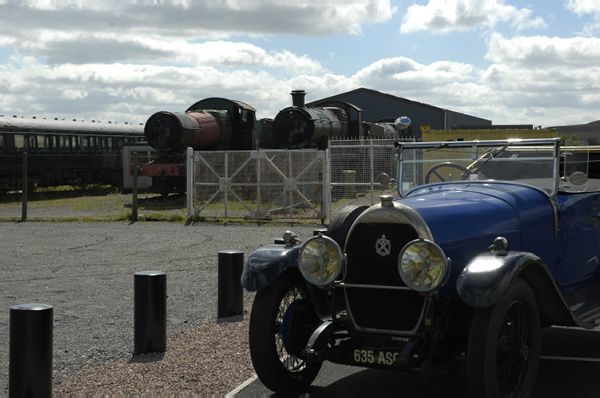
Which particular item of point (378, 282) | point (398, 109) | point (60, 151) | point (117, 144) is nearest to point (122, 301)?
point (378, 282)

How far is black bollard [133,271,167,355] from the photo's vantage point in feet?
18.0

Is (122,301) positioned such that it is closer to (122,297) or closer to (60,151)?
(122,297)

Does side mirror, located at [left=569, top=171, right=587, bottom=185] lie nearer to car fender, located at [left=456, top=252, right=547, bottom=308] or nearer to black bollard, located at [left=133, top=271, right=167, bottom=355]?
car fender, located at [left=456, top=252, right=547, bottom=308]

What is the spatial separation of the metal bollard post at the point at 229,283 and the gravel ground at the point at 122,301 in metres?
0.18

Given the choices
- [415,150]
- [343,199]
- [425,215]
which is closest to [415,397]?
[425,215]

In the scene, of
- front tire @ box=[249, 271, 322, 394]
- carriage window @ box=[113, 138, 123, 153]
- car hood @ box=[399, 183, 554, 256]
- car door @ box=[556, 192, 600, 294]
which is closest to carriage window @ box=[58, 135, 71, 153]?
carriage window @ box=[113, 138, 123, 153]

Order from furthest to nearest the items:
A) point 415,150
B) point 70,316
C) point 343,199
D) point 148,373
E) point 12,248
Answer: point 343,199 → point 12,248 → point 70,316 → point 415,150 → point 148,373

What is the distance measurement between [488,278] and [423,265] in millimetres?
384

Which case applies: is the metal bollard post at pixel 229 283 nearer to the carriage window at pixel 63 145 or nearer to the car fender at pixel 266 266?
the car fender at pixel 266 266

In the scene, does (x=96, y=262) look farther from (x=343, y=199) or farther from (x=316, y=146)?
(x=316, y=146)

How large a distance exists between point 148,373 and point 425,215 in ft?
7.91

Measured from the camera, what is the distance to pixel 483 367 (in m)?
3.82

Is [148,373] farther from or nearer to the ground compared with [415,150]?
nearer to the ground

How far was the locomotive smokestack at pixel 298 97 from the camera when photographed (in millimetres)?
26969
